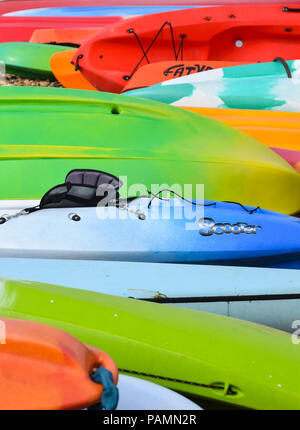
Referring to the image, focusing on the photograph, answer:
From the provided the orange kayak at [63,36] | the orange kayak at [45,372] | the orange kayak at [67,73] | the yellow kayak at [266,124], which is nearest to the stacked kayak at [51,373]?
the orange kayak at [45,372]

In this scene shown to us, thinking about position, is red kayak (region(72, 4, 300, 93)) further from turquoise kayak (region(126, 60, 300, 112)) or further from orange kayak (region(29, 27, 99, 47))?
orange kayak (region(29, 27, 99, 47))

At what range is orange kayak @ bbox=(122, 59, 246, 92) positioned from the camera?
162 inches

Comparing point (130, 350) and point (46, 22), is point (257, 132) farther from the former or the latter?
point (46, 22)

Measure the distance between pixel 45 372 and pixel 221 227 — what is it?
131 cm

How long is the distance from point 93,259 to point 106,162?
62 centimetres

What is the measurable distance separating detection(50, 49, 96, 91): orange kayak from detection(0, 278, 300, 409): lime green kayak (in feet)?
9.13

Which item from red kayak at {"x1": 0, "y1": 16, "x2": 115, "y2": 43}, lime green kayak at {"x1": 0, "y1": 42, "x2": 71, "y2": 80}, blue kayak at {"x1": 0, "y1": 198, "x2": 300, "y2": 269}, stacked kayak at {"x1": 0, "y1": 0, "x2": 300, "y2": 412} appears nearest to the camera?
stacked kayak at {"x1": 0, "y1": 0, "x2": 300, "y2": 412}

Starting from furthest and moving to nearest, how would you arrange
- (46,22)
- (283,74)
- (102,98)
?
(46,22), (283,74), (102,98)

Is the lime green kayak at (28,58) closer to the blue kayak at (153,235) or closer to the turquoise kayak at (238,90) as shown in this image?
the turquoise kayak at (238,90)

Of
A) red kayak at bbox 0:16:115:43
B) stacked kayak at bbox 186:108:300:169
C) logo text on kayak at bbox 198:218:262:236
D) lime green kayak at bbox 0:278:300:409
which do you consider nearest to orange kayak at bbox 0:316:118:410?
lime green kayak at bbox 0:278:300:409

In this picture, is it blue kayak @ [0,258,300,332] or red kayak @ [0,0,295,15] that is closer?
blue kayak @ [0,258,300,332]

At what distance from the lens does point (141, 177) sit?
114 inches

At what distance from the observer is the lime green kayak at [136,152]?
289cm
